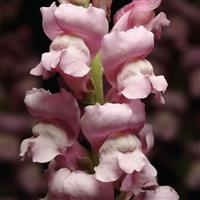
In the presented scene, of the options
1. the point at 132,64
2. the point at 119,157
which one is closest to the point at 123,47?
the point at 132,64

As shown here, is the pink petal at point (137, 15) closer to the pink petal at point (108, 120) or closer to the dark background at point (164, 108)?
the pink petal at point (108, 120)


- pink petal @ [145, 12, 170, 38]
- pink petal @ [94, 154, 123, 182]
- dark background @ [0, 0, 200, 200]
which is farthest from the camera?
dark background @ [0, 0, 200, 200]

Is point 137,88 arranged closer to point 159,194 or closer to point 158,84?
point 158,84

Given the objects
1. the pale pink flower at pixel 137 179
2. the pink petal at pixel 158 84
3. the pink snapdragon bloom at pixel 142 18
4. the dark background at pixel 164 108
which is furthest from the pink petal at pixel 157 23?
the dark background at pixel 164 108

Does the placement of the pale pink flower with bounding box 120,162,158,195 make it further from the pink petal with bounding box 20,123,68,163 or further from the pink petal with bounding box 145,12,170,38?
the pink petal with bounding box 145,12,170,38

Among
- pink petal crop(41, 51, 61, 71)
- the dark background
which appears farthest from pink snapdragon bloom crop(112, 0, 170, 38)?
the dark background

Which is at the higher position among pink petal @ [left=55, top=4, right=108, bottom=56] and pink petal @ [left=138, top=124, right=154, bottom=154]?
pink petal @ [left=55, top=4, right=108, bottom=56]
